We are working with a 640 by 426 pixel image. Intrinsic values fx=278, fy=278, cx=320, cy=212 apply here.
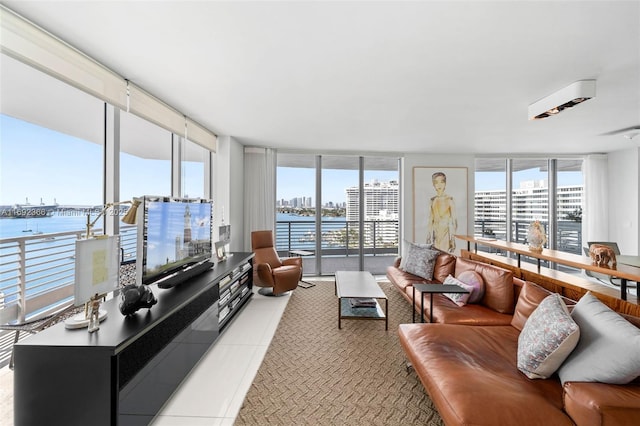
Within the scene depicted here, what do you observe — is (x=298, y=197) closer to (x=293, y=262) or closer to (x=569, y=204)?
(x=293, y=262)

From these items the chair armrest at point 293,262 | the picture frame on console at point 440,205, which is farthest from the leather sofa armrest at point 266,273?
the picture frame on console at point 440,205

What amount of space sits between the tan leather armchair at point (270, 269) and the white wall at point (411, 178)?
8.11 ft

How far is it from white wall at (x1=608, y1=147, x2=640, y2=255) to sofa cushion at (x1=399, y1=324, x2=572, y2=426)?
17.3ft

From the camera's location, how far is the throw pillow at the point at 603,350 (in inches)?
52.0

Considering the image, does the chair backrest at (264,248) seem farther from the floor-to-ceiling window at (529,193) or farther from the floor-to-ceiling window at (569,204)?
the floor-to-ceiling window at (569,204)

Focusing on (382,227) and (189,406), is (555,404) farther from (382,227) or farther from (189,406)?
(382,227)

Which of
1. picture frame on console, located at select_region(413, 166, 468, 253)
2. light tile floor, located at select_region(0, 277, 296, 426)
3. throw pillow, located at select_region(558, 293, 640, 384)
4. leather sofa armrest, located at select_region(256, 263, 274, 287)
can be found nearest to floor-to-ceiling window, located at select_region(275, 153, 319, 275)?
leather sofa armrest, located at select_region(256, 263, 274, 287)

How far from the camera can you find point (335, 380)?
2260 millimetres

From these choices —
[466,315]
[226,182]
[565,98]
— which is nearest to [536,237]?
[466,315]

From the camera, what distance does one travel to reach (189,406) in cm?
195

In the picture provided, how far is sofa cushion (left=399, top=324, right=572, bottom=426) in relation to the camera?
4.31 ft

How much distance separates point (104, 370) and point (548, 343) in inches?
94.3

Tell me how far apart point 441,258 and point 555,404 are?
262 centimetres

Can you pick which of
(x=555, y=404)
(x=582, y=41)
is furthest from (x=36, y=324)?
(x=582, y=41)
